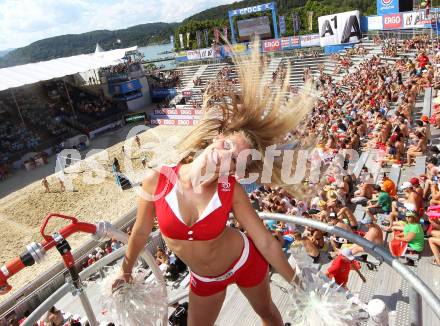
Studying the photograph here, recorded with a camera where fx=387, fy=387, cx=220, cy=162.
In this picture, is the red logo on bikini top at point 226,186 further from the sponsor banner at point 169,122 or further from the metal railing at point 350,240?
the sponsor banner at point 169,122

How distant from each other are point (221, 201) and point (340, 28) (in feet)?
93.9

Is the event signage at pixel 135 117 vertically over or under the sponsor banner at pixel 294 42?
under

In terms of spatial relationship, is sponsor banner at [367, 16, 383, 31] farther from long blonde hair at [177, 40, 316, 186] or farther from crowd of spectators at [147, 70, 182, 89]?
long blonde hair at [177, 40, 316, 186]

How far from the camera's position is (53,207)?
14.3 m

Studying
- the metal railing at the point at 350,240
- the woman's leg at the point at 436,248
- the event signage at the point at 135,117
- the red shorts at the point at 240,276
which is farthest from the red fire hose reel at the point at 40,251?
the event signage at the point at 135,117

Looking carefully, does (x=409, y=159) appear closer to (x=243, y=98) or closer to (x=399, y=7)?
(x=243, y=98)

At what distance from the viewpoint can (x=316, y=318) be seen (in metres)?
1.79

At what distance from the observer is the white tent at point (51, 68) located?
23031mm

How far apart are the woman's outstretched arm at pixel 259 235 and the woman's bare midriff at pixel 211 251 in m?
0.11

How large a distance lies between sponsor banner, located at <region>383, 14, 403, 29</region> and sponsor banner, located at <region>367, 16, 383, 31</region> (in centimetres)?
34

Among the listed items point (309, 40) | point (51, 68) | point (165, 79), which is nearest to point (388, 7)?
point (309, 40)

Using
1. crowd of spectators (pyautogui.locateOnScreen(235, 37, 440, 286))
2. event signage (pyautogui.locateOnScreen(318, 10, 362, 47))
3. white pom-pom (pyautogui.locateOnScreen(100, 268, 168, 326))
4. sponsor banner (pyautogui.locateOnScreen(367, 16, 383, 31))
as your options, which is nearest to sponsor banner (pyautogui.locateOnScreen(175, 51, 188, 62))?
event signage (pyautogui.locateOnScreen(318, 10, 362, 47))

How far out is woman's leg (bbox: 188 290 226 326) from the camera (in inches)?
85.0

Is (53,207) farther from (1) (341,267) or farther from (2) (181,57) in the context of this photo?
(2) (181,57)
